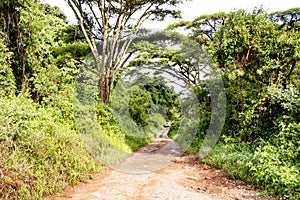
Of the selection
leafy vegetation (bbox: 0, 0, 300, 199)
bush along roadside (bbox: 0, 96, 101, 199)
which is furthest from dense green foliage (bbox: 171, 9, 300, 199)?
bush along roadside (bbox: 0, 96, 101, 199)

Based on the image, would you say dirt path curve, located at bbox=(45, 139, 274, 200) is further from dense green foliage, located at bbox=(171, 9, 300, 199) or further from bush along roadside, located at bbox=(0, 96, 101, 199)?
dense green foliage, located at bbox=(171, 9, 300, 199)

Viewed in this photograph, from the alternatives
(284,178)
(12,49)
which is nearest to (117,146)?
(12,49)

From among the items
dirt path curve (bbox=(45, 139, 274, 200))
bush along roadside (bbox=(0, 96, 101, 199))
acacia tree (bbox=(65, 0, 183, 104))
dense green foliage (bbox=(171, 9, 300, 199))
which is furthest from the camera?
acacia tree (bbox=(65, 0, 183, 104))

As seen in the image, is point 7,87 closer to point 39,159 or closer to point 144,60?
point 39,159

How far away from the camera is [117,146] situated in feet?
32.4

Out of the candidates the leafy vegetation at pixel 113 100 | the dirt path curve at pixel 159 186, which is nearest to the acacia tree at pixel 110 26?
the leafy vegetation at pixel 113 100

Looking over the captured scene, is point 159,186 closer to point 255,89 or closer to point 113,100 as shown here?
point 255,89

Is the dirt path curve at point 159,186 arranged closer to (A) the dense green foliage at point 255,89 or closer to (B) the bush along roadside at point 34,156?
(B) the bush along roadside at point 34,156

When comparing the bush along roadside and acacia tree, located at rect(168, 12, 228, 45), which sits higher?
acacia tree, located at rect(168, 12, 228, 45)

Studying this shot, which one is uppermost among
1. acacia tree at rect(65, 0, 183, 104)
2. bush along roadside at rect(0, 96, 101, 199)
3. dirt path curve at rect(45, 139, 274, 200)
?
acacia tree at rect(65, 0, 183, 104)

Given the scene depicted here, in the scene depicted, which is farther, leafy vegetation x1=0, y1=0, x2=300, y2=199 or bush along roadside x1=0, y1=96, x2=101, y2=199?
leafy vegetation x1=0, y1=0, x2=300, y2=199

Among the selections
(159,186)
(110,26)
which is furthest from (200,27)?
(159,186)

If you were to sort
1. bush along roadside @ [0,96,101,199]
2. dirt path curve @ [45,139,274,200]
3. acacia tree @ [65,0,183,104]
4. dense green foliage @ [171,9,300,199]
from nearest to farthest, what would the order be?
bush along roadside @ [0,96,101,199]
dirt path curve @ [45,139,274,200]
dense green foliage @ [171,9,300,199]
acacia tree @ [65,0,183,104]

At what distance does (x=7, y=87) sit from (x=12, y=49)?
1.50 meters
